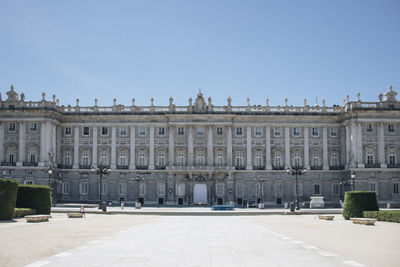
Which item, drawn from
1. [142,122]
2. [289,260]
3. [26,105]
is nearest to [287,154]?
[142,122]

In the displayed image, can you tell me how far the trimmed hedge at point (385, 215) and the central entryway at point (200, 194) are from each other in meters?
32.4

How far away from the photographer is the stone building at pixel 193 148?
6388 centimetres

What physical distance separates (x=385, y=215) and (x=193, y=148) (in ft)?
117

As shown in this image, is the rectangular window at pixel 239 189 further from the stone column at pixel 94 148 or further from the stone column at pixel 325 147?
the stone column at pixel 94 148

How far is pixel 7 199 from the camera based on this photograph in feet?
102

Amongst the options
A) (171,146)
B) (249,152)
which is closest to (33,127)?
(171,146)

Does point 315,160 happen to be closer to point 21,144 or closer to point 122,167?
point 122,167

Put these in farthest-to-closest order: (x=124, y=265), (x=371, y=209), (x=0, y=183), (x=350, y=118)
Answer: (x=350, y=118) → (x=371, y=209) → (x=0, y=183) → (x=124, y=265)

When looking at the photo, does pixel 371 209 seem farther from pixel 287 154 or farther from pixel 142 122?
pixel 142 122

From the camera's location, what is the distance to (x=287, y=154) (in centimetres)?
6575

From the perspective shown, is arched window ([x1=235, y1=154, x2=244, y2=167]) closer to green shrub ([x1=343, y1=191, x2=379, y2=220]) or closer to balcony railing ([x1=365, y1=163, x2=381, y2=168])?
balcony railing ([x1=365, y1=163, x2=381, y2=168])

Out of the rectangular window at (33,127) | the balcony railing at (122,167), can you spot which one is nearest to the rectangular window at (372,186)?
the balcony railing at (122,167)

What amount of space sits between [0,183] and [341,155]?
47728 mm

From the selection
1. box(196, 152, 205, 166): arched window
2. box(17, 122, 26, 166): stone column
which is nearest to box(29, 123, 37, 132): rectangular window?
box(17, 122, 26, 166): stone column
